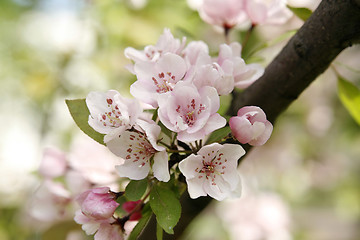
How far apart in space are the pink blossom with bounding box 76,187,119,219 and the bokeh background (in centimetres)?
76

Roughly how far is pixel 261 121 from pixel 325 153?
6.48 feet

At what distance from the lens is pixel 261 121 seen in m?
0.43

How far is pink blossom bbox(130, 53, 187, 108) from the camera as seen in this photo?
444 mm

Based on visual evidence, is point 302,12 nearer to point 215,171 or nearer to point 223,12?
point 223,12

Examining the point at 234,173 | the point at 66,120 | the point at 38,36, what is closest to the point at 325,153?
the point at 66,120

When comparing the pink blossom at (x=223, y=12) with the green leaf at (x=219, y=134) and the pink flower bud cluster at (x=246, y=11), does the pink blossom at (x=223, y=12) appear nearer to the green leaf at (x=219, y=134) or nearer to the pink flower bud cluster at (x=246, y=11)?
the pink flower bud cluster at (x=246, y=11)

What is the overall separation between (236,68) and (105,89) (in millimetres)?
1026

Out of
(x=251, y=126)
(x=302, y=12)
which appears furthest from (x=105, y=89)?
(x=251, y=126)

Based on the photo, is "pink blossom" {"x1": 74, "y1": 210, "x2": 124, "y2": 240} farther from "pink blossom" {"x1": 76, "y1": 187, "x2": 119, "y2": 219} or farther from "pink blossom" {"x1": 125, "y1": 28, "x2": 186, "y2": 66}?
"pink blossom" {"x1": 125, "y1": 28, "x2": 186, "y2": 66}

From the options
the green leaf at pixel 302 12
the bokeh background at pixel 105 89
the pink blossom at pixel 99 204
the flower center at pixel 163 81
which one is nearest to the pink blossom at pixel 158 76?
the flower center at pixel 163 81

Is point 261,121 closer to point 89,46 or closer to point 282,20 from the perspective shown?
point 282,20

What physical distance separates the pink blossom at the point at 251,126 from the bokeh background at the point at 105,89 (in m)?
0.71

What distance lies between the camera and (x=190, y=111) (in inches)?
17.1

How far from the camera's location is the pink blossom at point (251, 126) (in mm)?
414
